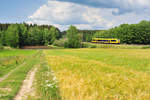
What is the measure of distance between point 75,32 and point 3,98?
3786 inches

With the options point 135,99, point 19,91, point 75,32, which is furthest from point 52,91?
point 75,32

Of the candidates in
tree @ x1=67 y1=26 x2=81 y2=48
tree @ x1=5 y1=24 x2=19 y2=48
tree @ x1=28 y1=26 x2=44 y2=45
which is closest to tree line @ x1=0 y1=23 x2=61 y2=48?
tree @ x1=28 y1=26 x2=44 y2=45

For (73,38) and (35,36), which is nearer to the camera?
(73,38)

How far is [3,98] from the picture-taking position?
21.8 feet

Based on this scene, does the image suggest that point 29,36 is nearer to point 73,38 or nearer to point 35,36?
point 35,36

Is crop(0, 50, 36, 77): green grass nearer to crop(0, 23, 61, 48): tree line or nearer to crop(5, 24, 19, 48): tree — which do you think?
crop(5, 24, 19, 48): tree

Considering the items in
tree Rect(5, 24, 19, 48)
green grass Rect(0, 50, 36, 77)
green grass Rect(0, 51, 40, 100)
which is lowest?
green grass Rect(0, 50, 36, 77)

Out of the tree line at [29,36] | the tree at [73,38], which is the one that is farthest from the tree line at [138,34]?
the tree line at [29,36]

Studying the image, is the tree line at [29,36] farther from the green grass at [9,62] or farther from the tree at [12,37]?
the green grass at [9,62]

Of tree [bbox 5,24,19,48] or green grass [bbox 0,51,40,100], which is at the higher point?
tree [bbox 5,24,19,48]

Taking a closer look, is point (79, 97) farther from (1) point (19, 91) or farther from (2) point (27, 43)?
(2) point (27, 43)

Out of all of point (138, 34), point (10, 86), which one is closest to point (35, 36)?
point (138, 34)

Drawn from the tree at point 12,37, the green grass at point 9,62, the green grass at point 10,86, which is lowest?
the green grass at point 9,62

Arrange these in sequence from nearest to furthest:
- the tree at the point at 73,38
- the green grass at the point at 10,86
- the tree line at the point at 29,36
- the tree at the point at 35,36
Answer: the green grass at the point at 10,86 → the tree at the point at 73,38 → the tree line at the point at 29,36 → the tree at the point at 35,36
